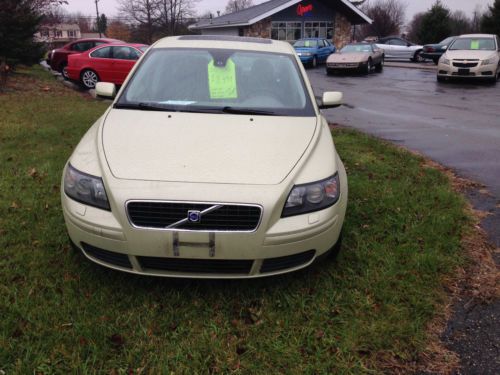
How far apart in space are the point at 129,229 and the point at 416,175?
3.90m

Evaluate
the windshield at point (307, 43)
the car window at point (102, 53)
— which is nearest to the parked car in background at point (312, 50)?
the windshield at point (307, 43)

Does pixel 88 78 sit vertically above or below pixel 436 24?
below

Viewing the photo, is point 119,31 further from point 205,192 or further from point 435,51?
point 205,192

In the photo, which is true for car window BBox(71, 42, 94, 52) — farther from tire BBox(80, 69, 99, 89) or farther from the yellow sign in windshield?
the yellow sign in windshield

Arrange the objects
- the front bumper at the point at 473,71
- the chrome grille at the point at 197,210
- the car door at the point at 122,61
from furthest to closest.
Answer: the front bumper at the point at 473,71
the car door at the point at 122,61
the chrome grille at the point at 197,210

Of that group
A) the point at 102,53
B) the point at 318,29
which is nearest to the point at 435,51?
the point at 318,29

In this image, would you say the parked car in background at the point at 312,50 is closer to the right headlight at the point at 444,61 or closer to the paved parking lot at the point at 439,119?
the paved parking lot at the point at 439,119

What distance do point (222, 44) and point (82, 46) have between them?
48.3 feet

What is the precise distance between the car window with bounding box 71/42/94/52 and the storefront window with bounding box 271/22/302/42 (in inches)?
837

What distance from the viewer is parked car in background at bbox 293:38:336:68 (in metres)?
25.0

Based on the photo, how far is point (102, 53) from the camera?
46.4 ft

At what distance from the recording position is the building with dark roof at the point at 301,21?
35.0 meters

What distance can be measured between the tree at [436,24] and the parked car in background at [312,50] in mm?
14781

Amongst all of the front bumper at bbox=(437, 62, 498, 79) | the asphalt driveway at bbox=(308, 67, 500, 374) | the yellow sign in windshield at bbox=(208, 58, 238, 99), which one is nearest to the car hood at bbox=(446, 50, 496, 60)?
the front bumper at bbox=(437, 62, 498, 79)
